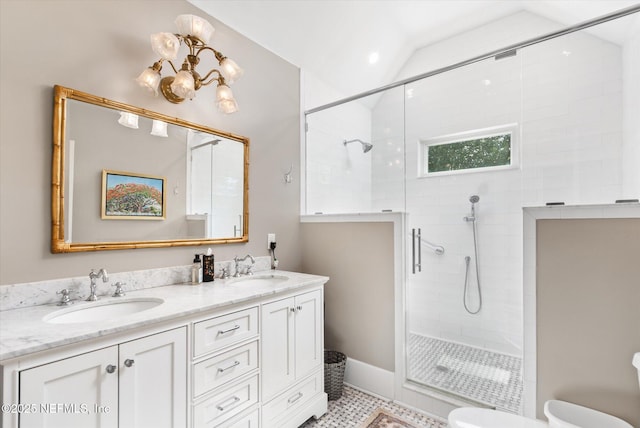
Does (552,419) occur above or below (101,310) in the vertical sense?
below

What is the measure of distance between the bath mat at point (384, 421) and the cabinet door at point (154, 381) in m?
1.17

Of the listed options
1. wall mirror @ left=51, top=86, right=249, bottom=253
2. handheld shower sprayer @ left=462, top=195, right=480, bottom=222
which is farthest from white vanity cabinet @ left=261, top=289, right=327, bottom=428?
handheld shower sprayer @ left=462, top=195, right=480, bottom=222

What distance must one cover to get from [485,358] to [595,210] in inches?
58.6

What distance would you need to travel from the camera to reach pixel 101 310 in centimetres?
142

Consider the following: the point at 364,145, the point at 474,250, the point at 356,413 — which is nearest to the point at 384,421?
the point at 356,413

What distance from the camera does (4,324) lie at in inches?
42.2

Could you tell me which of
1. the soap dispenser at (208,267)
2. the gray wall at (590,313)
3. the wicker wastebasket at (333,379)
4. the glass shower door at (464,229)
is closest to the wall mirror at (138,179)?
the soap dispenser at (208,267)

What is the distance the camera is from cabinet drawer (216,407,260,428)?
4.73ft

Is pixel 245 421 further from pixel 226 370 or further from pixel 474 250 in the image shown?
pixel 474 250

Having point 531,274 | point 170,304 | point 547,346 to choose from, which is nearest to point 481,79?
point 531,274

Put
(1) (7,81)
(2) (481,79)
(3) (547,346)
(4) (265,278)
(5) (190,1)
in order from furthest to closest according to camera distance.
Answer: (2) (481,79) < (4) (265,278) < (5) (190,1) < (3) (547,346) < (1) (7,81)

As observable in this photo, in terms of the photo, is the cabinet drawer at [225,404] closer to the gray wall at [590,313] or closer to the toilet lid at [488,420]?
the toilet lid at [488,420]

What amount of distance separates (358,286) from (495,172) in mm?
1357

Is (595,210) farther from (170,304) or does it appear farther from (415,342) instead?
(170,304)
